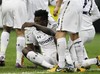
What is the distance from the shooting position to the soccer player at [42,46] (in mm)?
10750

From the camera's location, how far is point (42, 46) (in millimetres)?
11242

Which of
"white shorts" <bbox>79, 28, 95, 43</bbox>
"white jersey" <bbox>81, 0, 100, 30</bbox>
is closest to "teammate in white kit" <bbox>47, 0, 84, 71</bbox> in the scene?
"white jersey" <bbox>81, 0, 100, 30</bbox>

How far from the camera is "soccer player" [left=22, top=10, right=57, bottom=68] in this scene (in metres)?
10.8

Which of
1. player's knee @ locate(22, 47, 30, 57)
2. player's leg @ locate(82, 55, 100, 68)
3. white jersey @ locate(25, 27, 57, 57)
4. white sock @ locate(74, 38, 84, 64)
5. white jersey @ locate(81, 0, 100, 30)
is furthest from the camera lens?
white jersey @ locate(81, 0, 100, 30)

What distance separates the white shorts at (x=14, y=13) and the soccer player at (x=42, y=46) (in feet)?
1.64

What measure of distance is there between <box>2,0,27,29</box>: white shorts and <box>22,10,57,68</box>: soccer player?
0.50 m

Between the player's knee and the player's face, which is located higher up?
the player's face

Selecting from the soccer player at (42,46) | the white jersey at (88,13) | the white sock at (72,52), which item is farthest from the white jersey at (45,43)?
the white jersey at (88,13)

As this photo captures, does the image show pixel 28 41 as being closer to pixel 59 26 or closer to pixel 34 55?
pixel 34 55

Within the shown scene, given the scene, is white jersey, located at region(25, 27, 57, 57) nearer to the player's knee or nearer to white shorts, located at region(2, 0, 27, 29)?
the player's knee

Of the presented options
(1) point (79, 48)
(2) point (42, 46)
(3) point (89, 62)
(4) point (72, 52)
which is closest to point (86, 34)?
(4) point (72, 52)

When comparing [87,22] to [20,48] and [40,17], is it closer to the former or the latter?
[40,17]

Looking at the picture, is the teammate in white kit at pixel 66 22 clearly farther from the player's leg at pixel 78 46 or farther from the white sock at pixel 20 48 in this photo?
the white sock at pixel 20 48

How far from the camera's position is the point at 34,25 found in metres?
10.5
